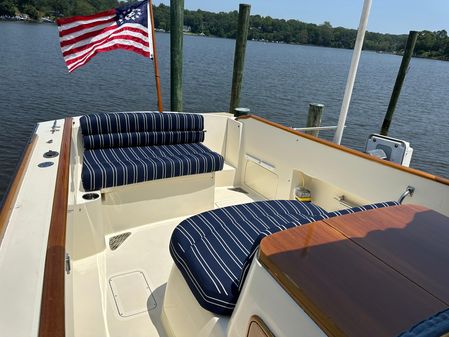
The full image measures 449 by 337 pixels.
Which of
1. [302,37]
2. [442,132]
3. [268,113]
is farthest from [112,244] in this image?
[302,37]

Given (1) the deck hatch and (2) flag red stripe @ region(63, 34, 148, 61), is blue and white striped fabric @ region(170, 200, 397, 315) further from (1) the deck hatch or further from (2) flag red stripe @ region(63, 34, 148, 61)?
(2) flag red stripe @ region(63, 34, 148, 61)

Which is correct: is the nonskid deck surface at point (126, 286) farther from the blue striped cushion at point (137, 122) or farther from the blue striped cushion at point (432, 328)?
the blue striped cushion at point (432, 328)

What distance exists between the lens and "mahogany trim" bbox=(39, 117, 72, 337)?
27.5 inches

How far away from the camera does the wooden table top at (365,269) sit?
71cm

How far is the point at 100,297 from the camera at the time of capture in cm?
176

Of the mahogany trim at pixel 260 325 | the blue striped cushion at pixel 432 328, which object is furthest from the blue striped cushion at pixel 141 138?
the blue striped cushion at pixel 432 328

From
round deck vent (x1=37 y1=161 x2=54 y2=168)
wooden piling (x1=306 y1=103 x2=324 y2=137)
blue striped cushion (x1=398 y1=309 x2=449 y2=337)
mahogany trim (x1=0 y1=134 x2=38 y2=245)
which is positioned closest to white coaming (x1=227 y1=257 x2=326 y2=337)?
blue striped cushion (x1=398 y1=309 x2=449 y2=337)

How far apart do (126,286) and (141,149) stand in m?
1.17

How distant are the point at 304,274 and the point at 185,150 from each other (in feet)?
6.55

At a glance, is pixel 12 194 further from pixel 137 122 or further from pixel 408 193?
pixel 408 193

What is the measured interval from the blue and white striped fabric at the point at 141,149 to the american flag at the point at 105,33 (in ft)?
2.05

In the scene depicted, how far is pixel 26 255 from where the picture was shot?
2.98 feet

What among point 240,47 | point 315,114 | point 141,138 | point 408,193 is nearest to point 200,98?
point 240,47

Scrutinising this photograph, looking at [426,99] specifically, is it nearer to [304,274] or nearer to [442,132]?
[442,132]
